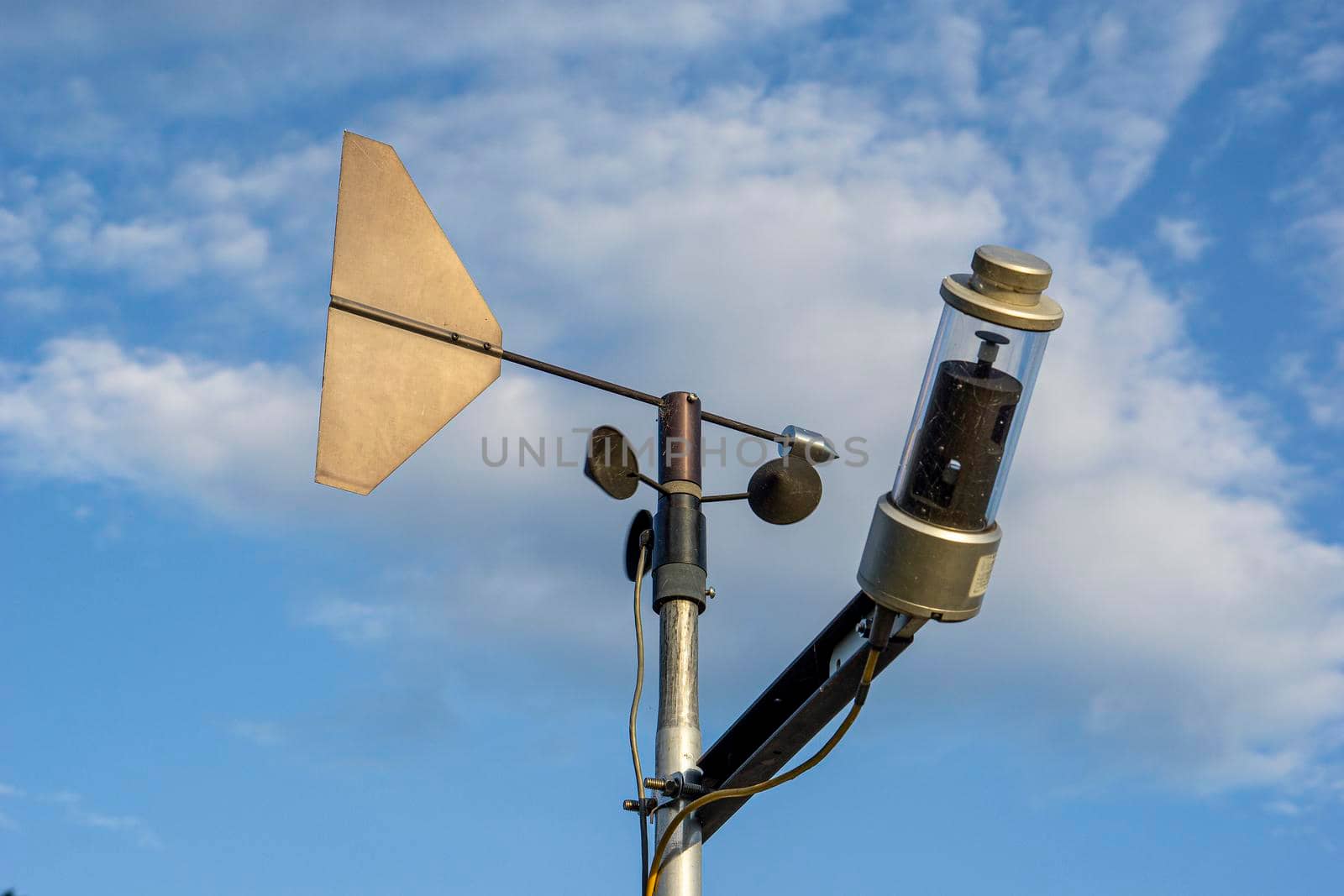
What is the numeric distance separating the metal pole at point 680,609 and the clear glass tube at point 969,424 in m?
1.37

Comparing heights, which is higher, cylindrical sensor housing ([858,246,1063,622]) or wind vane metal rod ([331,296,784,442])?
wind vane metal rod ([331,296,784,442])

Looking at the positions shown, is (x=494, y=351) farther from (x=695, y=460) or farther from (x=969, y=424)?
(x=969, y=424)

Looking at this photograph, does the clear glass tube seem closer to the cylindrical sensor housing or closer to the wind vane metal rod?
the cylindrical sensor housing

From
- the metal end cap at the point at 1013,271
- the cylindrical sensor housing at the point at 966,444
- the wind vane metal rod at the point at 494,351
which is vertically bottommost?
the cylindrical sensor housing at the point at 966,444

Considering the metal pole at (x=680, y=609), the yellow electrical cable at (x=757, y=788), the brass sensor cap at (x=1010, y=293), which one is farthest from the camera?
the metal pole at (x=680, y=609)

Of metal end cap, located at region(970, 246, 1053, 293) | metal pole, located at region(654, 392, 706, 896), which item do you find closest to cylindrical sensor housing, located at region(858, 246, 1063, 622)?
metal end cap, located at region(970, 246, 1053, 293)

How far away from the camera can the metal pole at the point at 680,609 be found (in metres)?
4.46

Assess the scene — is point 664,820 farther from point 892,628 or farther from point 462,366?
point 462,366

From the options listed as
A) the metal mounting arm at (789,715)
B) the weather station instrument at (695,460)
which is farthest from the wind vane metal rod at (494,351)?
the metal mounting arm at (789,715)

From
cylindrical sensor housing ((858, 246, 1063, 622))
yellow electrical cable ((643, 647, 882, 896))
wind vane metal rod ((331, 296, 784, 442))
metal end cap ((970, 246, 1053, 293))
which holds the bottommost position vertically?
yellow electrical cable ((643, 647, 882, 896))

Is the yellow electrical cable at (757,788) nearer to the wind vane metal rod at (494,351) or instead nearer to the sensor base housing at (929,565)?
the sensor base housing at (929,565)

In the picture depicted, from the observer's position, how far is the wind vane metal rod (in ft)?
16.7

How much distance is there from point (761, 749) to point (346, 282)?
2367mm

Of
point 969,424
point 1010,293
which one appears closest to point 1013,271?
point 1010,293
